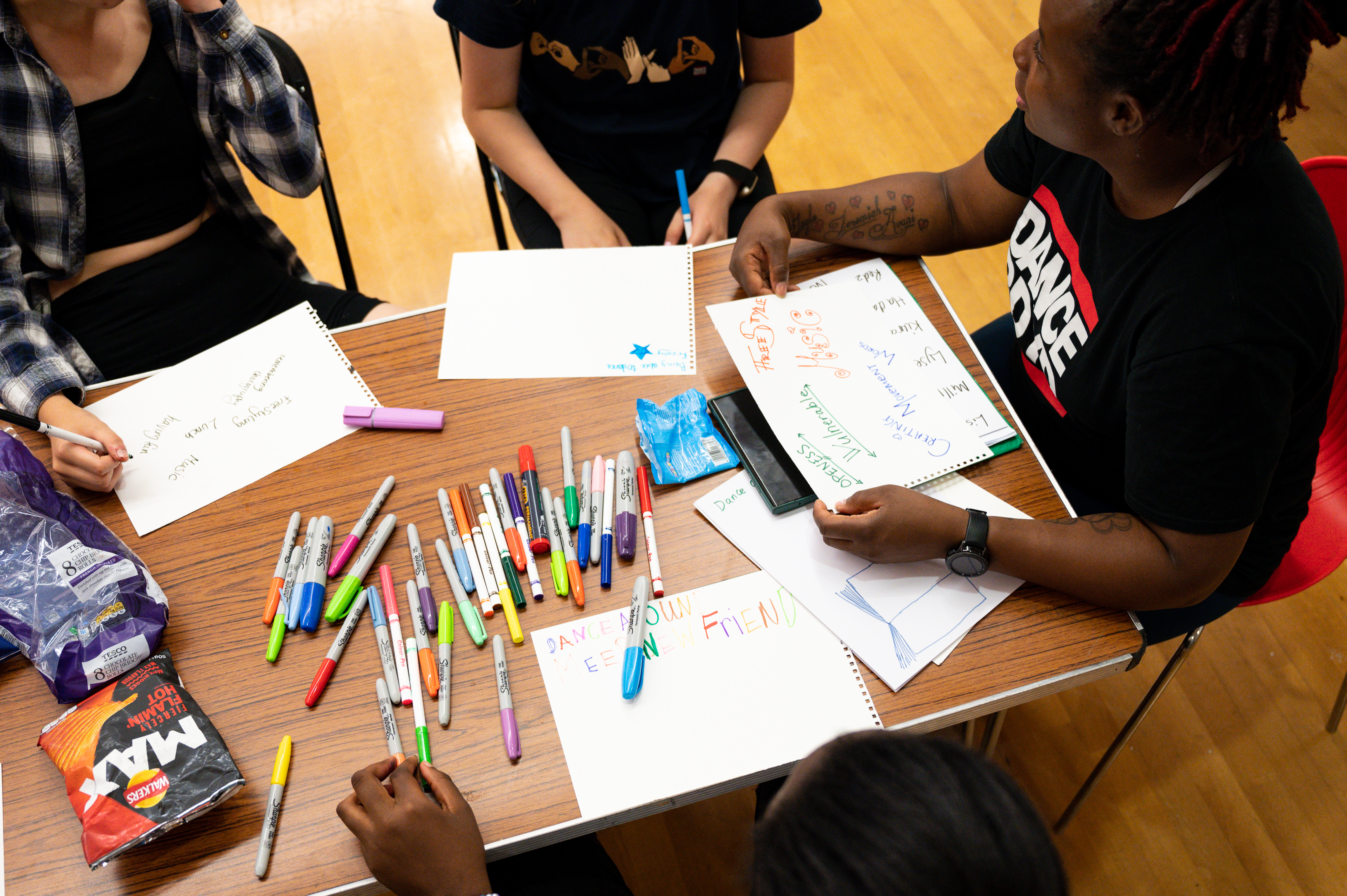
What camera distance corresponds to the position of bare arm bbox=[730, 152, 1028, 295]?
3.79ft

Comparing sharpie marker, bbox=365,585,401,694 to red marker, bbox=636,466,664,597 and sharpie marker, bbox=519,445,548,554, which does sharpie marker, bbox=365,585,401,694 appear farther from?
red marker, bbox=636,466,664,597

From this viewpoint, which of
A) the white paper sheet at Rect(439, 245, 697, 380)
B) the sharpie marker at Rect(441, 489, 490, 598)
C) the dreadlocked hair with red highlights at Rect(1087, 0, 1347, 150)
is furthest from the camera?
the white paper sheet at Rect(439, 245, 697, 380)

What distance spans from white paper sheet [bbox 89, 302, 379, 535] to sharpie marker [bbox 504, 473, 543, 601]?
9.0 inches

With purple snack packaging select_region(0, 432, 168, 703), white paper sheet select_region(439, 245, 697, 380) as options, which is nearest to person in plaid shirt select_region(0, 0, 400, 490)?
purple snack packaging select_region(0, 432, 168, 703)

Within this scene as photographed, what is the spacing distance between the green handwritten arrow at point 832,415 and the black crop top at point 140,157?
3.52 ft

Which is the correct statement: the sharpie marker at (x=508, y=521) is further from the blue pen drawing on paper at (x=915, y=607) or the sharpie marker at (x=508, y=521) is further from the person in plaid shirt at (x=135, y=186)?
the person in plaid shirt at (x=135, y=186)

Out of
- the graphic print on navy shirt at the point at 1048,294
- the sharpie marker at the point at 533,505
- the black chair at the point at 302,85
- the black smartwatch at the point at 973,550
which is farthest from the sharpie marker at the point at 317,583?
the graphic print on navy shirt at the point at 1048,294

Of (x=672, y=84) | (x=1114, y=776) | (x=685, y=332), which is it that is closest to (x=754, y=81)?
(x=672, y=84)

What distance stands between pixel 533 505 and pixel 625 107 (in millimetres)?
830

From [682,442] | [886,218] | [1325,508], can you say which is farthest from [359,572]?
[1325,508]

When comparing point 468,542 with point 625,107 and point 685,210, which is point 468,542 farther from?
point 625,107

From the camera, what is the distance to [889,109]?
2629 mm

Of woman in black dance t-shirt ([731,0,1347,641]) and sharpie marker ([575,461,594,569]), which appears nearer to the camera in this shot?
woman in black dance t-shirt ([731,0,1347,641])

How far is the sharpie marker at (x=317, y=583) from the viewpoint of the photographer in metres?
0.91
